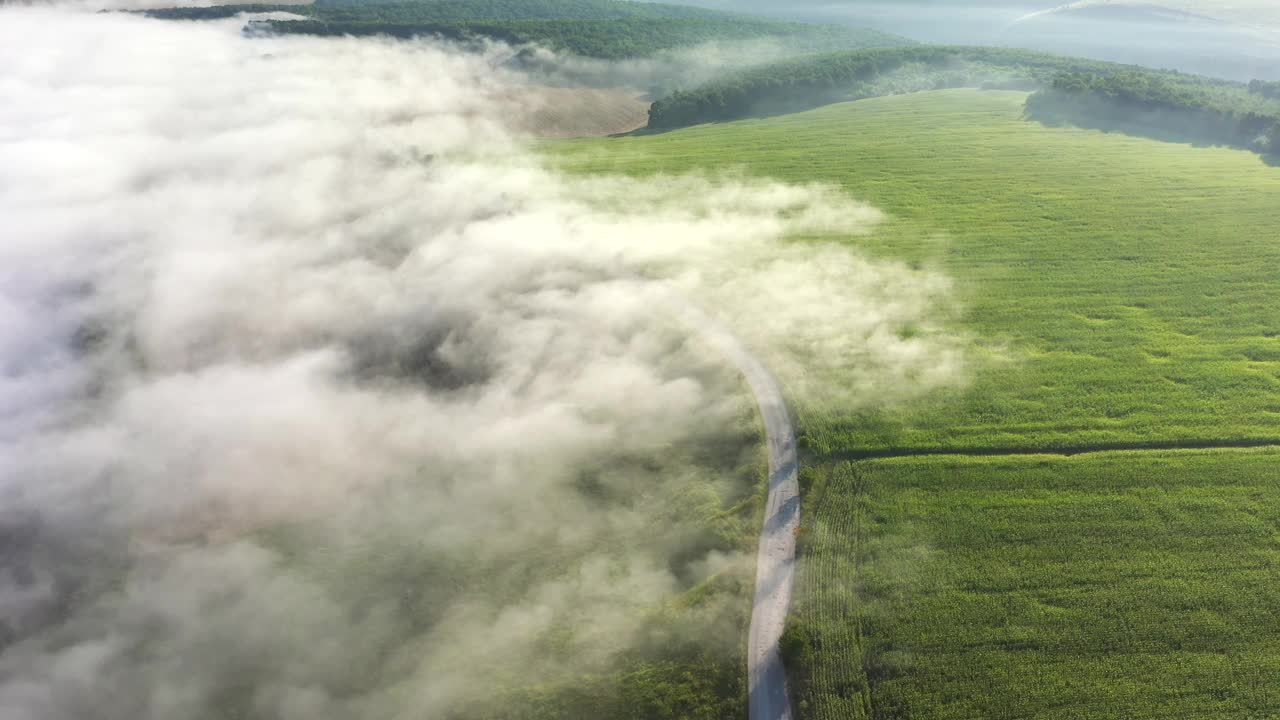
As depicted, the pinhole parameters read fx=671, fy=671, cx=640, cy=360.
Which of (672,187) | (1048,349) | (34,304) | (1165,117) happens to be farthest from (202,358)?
(1165,117)

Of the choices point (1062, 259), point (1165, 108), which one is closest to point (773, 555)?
point (1062, 259)

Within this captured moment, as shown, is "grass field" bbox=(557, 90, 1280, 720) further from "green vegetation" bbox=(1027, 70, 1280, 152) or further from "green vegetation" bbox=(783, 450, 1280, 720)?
"green vegetation" bbox=(1027, 70, 1280, 152)

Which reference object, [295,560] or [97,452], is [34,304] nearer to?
[97,452]

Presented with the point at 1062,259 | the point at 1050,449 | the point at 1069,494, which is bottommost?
the point at 1069,494

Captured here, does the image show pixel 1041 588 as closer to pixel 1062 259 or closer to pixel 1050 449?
pixel 1050 449

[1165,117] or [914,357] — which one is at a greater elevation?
[1165,117]
